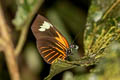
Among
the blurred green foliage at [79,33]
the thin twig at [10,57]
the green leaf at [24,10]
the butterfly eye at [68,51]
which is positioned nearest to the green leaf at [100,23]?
the blurred green foliage at [79,33]

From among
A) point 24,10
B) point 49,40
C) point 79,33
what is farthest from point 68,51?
point 79,33

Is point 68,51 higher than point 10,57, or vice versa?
point 68,51

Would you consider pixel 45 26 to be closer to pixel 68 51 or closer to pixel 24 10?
pixel 68 51

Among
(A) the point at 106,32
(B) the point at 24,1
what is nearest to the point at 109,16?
(A) the point at 106,32

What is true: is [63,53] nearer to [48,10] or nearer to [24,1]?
[24,1]

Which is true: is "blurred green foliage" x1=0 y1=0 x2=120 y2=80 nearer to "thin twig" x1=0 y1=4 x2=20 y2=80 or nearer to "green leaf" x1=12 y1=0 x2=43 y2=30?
"green leaf" x1=12 y1=0 x2=43 y2=30

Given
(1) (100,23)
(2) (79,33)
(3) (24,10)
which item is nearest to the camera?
(1) (100,23)

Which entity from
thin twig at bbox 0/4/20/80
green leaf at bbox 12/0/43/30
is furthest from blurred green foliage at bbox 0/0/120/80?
thin twig at bbox 0/4/20/80
